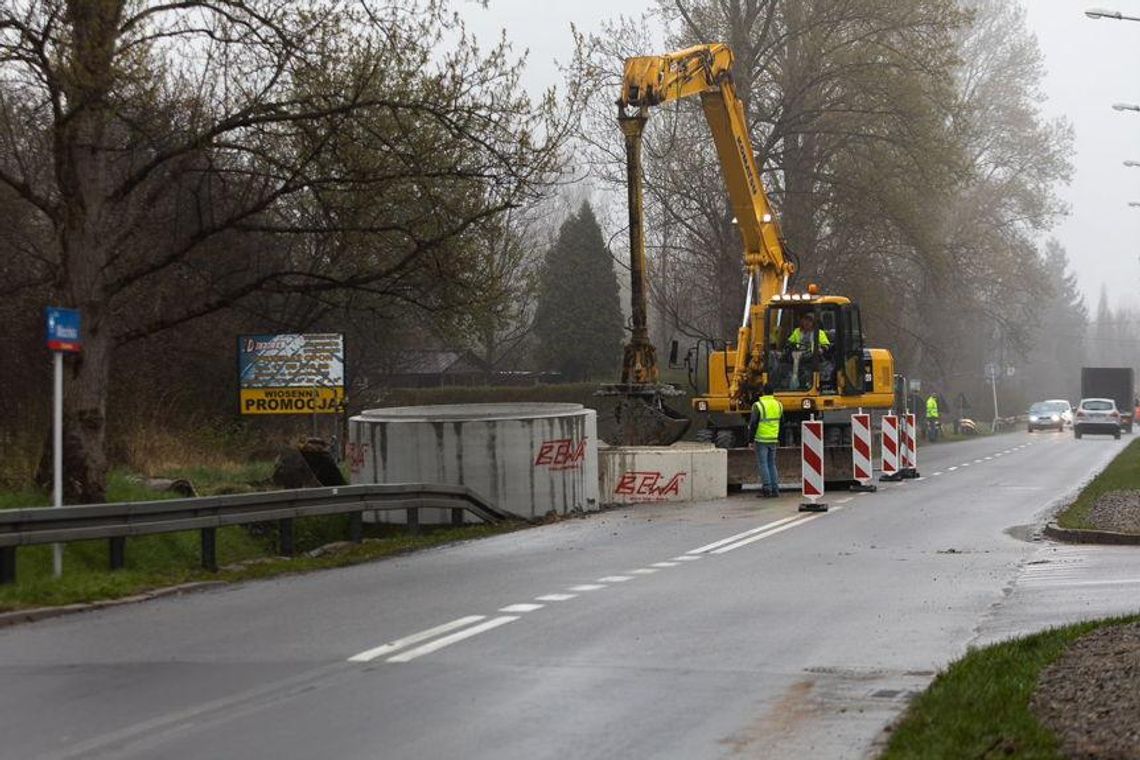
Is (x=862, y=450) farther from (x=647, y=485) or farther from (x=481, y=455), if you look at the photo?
(x=481, y=455)

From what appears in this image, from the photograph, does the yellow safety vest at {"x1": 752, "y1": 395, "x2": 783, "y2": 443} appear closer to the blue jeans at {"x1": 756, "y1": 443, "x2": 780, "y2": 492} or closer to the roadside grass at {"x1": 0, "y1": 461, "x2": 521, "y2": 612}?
the blue jeans at {"x1": 756, "y1": 443, "x2": 780, "y2": 492}

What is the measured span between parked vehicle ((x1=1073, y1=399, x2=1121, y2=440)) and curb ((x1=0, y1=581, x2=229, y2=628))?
55657 millimetres

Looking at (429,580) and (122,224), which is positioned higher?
(122,224)

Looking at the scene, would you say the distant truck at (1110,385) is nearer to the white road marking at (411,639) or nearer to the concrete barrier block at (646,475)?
the concrete barrier block at (646,475)

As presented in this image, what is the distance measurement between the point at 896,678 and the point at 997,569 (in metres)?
6.44

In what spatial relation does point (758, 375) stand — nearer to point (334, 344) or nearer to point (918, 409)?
point (334, 344)

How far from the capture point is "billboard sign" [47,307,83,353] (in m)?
15.2

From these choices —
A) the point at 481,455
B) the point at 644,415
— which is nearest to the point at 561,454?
the point at 481,455

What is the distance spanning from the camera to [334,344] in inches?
1043

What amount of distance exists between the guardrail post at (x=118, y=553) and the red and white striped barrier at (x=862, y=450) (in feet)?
46.8

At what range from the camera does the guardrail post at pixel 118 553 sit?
15469mm

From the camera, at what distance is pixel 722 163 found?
107 ft

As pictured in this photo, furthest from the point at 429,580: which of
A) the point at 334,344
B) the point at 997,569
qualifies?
the point at 334,344

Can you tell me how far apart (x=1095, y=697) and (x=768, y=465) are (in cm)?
1885
